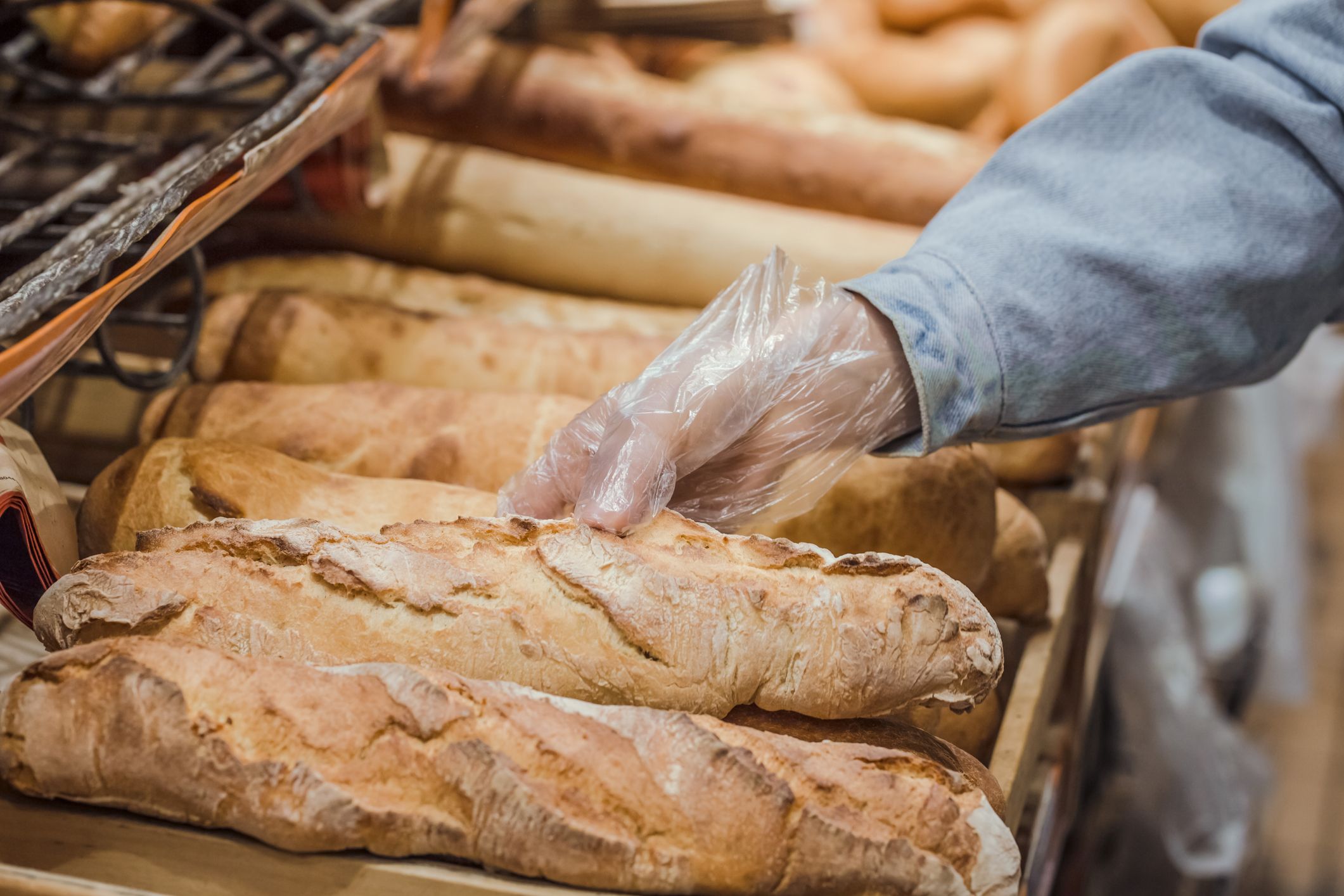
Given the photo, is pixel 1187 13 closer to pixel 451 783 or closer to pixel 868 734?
pixel 868 734

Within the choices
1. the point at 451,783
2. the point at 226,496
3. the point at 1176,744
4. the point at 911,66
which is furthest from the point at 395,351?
the point at 1176,744

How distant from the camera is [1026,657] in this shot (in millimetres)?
1199

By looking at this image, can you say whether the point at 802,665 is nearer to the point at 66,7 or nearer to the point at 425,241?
the point at 425,241

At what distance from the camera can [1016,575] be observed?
124 cm

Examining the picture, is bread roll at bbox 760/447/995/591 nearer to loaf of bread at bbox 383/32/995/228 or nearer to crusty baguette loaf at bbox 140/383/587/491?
crusty baguette loaf at bbox 140/383/587/491

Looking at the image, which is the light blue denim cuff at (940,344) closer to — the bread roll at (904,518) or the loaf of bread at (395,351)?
the bread roll at (904,518)

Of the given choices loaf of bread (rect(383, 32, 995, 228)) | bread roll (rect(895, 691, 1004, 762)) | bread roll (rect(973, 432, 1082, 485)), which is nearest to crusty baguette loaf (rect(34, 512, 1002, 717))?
bread roll (rect(895, 691, 1004, 762))

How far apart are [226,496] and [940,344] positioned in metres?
0.69

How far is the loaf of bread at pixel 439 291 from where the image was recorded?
1.59 meters

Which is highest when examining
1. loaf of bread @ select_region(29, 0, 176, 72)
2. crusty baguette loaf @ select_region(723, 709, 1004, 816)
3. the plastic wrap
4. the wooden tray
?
loaf of bread @ select_region(29, 0, 176, 72)

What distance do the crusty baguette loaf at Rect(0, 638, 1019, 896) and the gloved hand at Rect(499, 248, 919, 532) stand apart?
10.5 inches

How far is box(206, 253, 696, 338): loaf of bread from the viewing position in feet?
5.23

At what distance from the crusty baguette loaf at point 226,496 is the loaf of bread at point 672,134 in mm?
986

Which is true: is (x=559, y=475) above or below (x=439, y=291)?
above
